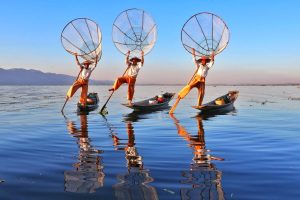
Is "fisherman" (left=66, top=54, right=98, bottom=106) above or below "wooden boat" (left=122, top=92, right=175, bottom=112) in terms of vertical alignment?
above

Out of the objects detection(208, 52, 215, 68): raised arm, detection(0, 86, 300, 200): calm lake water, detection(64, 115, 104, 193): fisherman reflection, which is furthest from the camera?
detection(208, 52, 215, 68): raised arm

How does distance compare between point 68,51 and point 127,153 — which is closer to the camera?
point 127,153

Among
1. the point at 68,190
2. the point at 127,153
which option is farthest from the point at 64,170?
the point at 127,153

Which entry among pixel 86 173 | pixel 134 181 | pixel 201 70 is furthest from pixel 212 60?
pixel 134 181

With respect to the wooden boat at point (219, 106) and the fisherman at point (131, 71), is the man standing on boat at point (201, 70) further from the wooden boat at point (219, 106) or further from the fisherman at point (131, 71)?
the fisherman at point (131, 71)

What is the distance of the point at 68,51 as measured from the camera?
2833 centimetres

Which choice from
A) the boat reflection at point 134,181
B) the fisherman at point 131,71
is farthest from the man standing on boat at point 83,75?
the boat reflection at point 134,181

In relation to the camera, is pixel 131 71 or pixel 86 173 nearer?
pixel 86 173

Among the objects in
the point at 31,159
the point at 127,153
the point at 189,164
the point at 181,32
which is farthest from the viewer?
the point at 181,32

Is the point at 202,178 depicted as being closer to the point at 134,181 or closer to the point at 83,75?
the point at 134,181

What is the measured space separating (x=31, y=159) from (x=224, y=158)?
6161 mm

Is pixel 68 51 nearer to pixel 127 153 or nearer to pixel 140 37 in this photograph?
pixel 140 37

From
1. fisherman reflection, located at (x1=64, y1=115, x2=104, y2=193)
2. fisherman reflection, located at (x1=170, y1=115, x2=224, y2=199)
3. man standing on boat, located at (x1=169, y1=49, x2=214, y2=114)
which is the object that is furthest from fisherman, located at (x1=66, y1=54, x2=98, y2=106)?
fisherman reflection, located at (x1=170, y1=115, x2=224, y2=199)

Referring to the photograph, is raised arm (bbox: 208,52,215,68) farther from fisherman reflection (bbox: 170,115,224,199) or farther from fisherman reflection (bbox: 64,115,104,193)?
fisherman reflection (bbox: 64,115,104,193)
